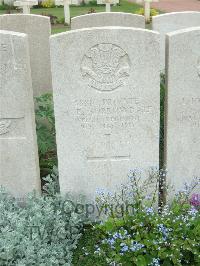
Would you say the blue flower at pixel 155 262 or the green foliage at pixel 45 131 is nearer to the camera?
the blue flower at pixel 155 262

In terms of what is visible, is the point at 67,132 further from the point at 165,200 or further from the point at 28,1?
the point at 28,1

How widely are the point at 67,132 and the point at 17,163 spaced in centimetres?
71

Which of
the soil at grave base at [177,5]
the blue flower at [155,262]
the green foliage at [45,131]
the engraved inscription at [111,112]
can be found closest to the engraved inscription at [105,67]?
the engraved inscription at [111,112]

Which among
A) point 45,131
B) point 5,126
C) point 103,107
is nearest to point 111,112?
point 103,107

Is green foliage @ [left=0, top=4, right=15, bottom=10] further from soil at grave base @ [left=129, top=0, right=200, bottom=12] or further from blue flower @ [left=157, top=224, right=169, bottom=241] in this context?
blue flower @ [left=157, top=224, right=169, bottom=241]

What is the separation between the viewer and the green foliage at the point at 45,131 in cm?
493

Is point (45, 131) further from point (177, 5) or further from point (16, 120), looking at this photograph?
point (177, 5)

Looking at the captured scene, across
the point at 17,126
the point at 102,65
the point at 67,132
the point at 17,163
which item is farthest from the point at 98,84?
the point at 17,163

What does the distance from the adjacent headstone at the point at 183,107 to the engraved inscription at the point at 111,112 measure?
0.29 m

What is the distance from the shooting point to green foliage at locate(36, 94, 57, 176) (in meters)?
4.93

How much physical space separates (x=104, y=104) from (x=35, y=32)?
2.23 metres

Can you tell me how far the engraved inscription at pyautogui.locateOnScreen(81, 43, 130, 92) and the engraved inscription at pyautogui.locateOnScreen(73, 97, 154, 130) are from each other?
0.16 meters

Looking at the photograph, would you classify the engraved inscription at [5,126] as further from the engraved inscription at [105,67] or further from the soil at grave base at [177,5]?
the soil at grave base at [177,5]

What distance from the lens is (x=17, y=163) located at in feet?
14.6
